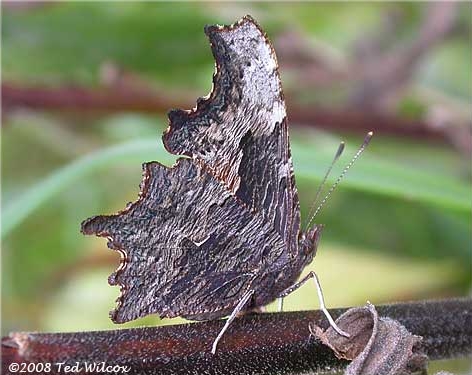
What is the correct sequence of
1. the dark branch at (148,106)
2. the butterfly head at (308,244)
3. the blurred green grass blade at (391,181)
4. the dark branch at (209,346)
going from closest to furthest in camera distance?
the dark branch at (209,346) → the butterfly head at (308,244) → the blurred green grass blade at (391,181) → the dark branch at (148,106)

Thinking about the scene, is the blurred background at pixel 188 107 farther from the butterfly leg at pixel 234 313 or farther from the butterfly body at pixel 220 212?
the butterfly leg at pixel 234 313

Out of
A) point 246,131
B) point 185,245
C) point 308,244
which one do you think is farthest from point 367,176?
point 185,245

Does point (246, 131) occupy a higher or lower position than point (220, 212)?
higher

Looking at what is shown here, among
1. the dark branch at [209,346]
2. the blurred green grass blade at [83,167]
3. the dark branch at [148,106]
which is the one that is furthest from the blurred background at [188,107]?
the dark branch at [209,346]

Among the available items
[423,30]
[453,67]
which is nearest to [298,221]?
[423,30]

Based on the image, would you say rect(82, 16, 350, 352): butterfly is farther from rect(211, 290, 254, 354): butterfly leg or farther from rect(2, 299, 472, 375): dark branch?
rect(2, 299, 472, 375): dark branch

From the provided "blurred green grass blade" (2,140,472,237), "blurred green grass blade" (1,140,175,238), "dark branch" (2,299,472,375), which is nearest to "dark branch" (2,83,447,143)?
"blurred green grass blade" (1,140,175,238)

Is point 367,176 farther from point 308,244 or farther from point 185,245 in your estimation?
point 185,245
